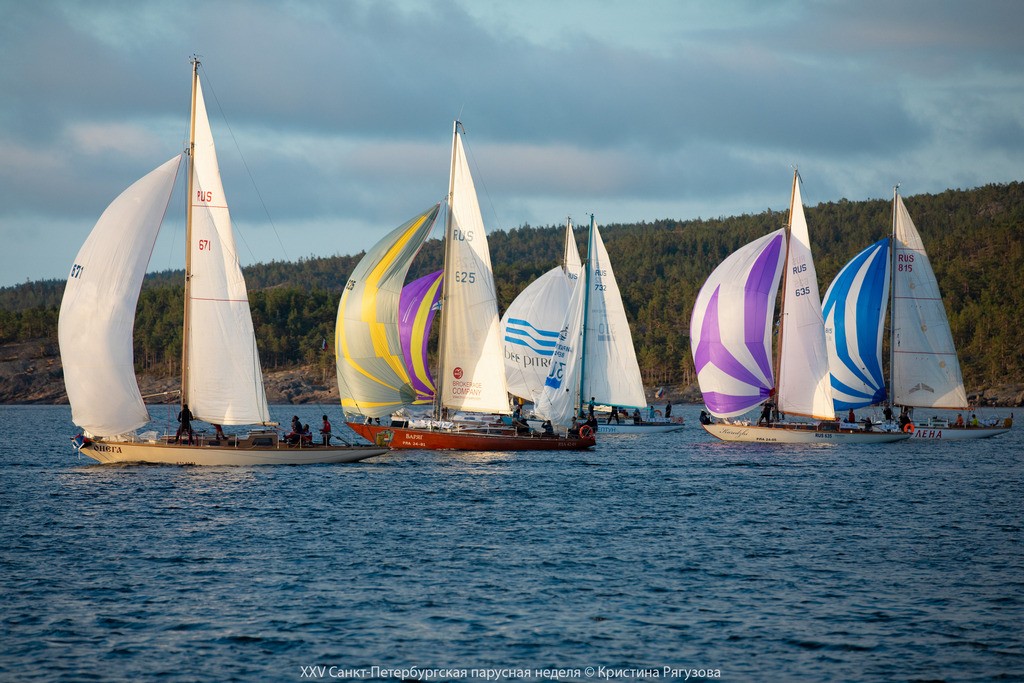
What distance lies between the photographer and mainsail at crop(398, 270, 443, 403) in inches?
1998

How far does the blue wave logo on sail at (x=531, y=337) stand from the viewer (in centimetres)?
7131

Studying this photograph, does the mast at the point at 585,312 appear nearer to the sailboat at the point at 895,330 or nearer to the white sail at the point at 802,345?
the white sail at the point at 802,345

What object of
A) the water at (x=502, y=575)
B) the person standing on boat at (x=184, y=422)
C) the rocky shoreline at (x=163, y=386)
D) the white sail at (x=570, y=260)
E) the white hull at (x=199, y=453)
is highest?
the white sail at (x=570, y=260)

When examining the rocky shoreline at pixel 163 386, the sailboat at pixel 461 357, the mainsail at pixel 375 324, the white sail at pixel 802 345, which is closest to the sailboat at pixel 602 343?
the white sail at pixel 802 345

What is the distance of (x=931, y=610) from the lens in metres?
23.0

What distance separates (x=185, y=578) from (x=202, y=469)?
1894 cm

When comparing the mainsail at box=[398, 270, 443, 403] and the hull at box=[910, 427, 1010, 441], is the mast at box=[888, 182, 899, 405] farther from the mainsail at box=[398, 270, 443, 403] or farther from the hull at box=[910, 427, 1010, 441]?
the mainsail at box=[398, 270, 443, 403]

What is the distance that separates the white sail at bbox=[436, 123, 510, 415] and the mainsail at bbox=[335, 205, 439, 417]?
9.75 feet

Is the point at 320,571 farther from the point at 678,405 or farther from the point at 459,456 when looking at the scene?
the point at 678,405

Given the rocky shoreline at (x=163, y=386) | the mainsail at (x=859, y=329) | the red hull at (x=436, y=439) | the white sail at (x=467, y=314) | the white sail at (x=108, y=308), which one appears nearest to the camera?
the white sail at (x=108, y=308)

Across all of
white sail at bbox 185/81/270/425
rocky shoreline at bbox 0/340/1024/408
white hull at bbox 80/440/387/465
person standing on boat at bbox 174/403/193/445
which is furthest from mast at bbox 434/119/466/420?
rocky shoreline at bbox 0/340/1024/408

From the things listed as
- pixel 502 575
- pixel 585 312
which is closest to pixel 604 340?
pixel 585 312

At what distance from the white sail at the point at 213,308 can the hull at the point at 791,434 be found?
28.1 metres

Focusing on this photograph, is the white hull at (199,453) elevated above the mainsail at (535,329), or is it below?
below
